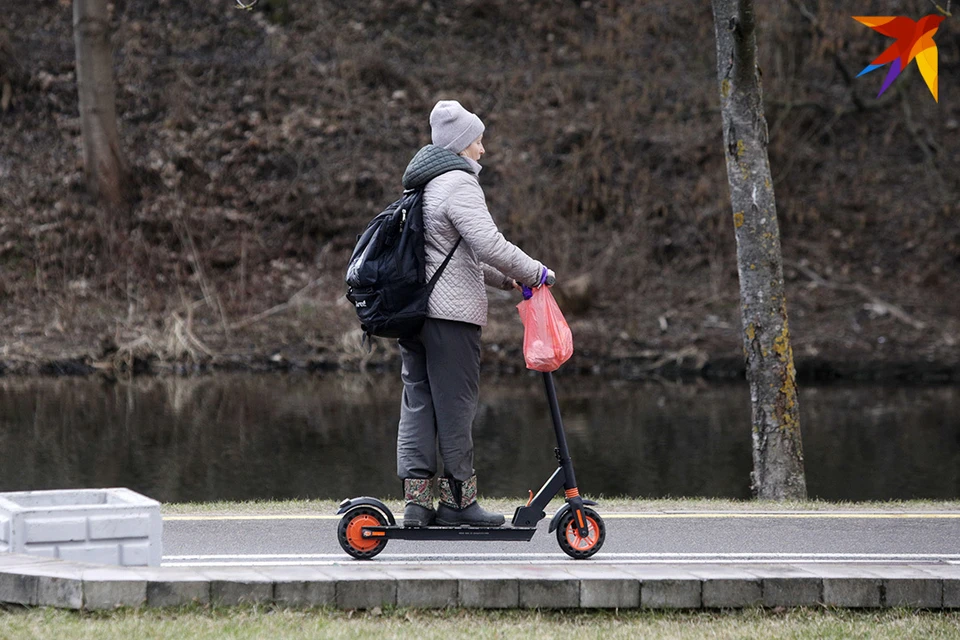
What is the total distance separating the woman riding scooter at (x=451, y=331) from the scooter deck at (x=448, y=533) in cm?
5

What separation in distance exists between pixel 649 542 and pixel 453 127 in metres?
2.29

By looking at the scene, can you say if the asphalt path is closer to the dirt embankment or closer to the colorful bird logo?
the colorful bird logo

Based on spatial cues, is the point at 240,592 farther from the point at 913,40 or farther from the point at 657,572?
the point at 913,40

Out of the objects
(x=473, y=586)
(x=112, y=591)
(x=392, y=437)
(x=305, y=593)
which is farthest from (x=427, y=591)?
(x=392, y=437)

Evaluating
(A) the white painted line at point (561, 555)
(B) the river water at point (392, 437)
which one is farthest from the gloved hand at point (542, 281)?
(B) the river water at point (392, 437)

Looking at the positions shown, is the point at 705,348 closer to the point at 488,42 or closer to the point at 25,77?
the point at 488,42

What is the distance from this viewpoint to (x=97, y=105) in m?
25.8

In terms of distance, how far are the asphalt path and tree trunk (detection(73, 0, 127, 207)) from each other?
2014 centimetres

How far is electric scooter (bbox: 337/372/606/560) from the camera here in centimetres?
568

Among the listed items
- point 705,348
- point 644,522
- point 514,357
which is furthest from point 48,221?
point 644,522

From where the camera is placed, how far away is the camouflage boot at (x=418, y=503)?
5.73 m

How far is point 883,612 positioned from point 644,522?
6.86 ft

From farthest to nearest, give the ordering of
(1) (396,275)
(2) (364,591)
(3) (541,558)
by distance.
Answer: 1. (3) (541,558)
2. (1) (396,275)
3. (2) (364,591)

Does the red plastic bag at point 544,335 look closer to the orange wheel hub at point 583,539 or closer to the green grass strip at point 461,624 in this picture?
the orange wheel hub at point 583,539
